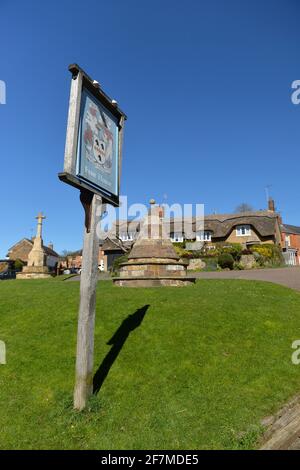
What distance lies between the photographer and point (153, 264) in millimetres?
15695

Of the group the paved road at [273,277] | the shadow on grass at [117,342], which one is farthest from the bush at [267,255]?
the shadow on grass at [117,342]

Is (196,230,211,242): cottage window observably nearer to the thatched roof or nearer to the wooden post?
the thatched roof

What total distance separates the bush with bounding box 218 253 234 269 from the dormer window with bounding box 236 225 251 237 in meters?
14.7

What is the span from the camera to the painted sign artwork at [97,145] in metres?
5.94

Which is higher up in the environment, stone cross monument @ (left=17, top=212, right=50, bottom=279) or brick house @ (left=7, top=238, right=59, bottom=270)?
brick house @ (left=7, top=238, right=59, bottom=270)

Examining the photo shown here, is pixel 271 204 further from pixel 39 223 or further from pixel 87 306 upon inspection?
pixel 87 306

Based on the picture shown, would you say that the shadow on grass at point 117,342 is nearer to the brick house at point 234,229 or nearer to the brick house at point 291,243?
the brick house at point 234,229

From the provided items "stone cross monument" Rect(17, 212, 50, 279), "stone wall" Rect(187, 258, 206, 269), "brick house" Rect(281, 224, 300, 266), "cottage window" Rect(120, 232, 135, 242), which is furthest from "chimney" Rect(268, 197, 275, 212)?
"stone cross monument" Rect(17, 212, 50, 279)

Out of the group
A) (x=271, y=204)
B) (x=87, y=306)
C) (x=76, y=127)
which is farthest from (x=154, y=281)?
(x=271, y=204)

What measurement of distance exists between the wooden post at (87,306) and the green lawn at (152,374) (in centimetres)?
30

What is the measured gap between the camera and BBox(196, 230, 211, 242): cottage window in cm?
4784

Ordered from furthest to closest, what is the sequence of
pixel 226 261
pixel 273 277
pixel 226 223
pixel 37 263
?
pixel 226 223
pixel 226 261
pixel 37 263
pixel 273 277

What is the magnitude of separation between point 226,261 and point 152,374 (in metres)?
27.3
